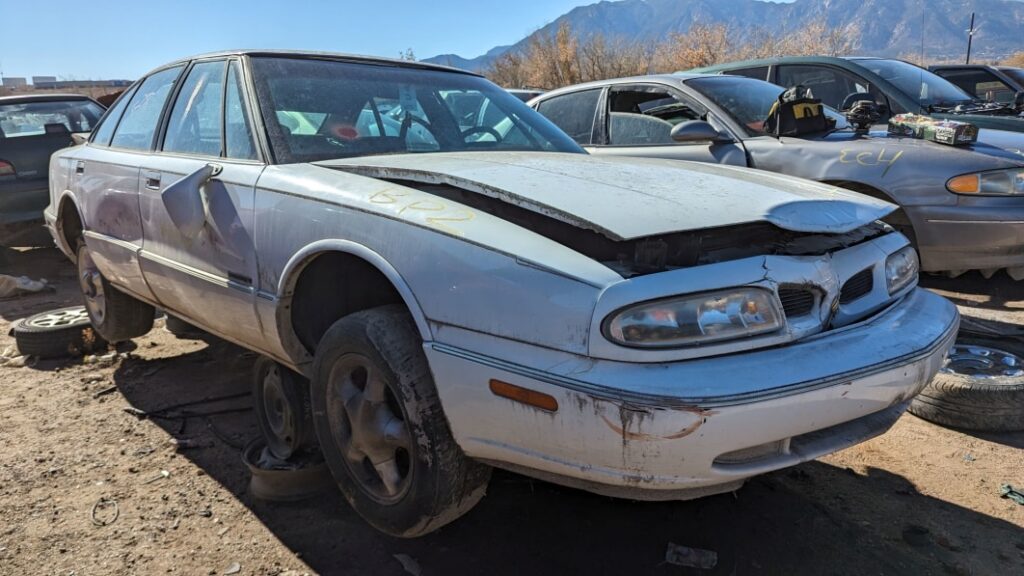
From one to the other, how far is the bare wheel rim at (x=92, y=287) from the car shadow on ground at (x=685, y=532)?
1936 millimetres

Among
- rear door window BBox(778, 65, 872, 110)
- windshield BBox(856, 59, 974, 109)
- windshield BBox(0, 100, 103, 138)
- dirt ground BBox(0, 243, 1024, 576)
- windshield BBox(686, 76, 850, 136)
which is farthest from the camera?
windshield BBox(0, 100, 103, 138)

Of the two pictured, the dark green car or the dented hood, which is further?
the dark green car

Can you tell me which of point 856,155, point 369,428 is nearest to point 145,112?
point 369,428

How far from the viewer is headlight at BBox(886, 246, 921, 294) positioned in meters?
2.30

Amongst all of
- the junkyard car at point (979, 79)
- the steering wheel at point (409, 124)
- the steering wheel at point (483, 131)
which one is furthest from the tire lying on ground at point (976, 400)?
the junkyard car at point (979, 79)

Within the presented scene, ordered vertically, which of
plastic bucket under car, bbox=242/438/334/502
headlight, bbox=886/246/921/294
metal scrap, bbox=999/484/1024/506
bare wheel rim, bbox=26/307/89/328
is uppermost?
headlight, bbox=886/246/921/294

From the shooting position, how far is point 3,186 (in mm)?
6926

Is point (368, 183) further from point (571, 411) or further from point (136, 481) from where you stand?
point (136, 481)

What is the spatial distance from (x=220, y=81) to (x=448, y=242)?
1.83 meters

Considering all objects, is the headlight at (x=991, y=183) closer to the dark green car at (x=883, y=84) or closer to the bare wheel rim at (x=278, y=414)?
the dark green car at (x=883, y=84)

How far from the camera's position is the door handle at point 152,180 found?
127 inches

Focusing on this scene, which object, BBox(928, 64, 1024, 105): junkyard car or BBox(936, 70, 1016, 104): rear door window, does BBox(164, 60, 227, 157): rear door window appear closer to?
BBox(928, 64, 1024, 105): junkyard car

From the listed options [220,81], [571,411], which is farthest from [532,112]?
[571,411]

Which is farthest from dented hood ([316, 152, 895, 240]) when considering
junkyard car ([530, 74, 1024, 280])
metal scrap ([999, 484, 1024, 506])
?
junkyard car ([530, 74, 1024, 280])
